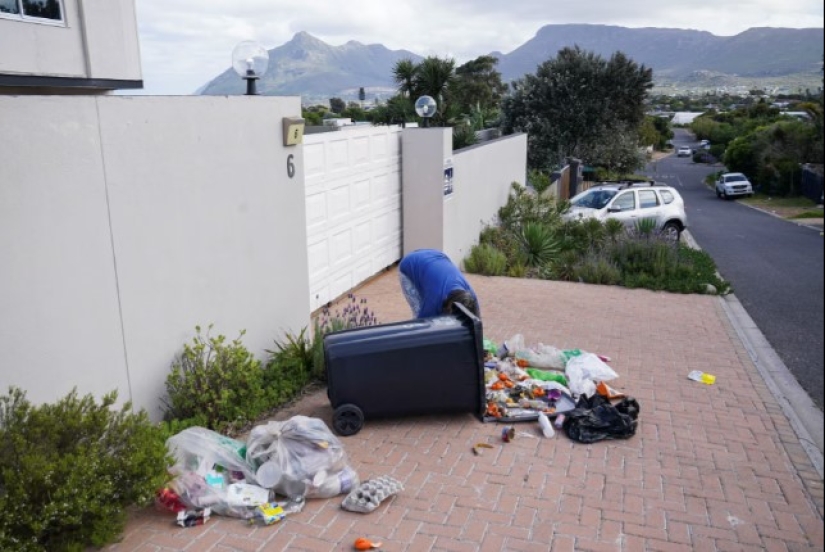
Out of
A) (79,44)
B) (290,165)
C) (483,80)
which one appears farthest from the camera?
(483,80)

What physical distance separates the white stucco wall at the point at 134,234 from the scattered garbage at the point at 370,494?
192 centimetres

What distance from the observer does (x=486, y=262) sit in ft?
41.7

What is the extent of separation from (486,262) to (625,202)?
629 centimetres

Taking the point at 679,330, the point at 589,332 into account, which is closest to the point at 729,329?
the point at 679,330

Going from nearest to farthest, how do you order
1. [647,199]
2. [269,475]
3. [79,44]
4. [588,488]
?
[269,475] → [588,488] → [79,44] → [647,199]

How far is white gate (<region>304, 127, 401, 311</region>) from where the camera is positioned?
914 cm

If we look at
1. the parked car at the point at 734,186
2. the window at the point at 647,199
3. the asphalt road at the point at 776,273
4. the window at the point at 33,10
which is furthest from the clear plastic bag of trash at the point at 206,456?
the parked car at the point at 734,186

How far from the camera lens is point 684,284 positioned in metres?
11.6

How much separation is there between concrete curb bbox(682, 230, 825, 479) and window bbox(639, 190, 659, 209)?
6.71m

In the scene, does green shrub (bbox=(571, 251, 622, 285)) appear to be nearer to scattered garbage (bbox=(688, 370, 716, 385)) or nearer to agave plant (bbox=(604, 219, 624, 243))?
agave plant (bbox=(604, 219, 624, 243))

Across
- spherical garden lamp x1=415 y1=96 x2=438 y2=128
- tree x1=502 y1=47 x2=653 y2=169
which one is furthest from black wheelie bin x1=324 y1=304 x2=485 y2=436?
tree x1=502 y1=47 x2=653 y2=169

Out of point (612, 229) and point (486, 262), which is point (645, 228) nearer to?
point (612, 229)

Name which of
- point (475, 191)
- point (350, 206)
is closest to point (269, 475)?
point (350, 206)

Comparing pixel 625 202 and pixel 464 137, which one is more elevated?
pixel 464 137
